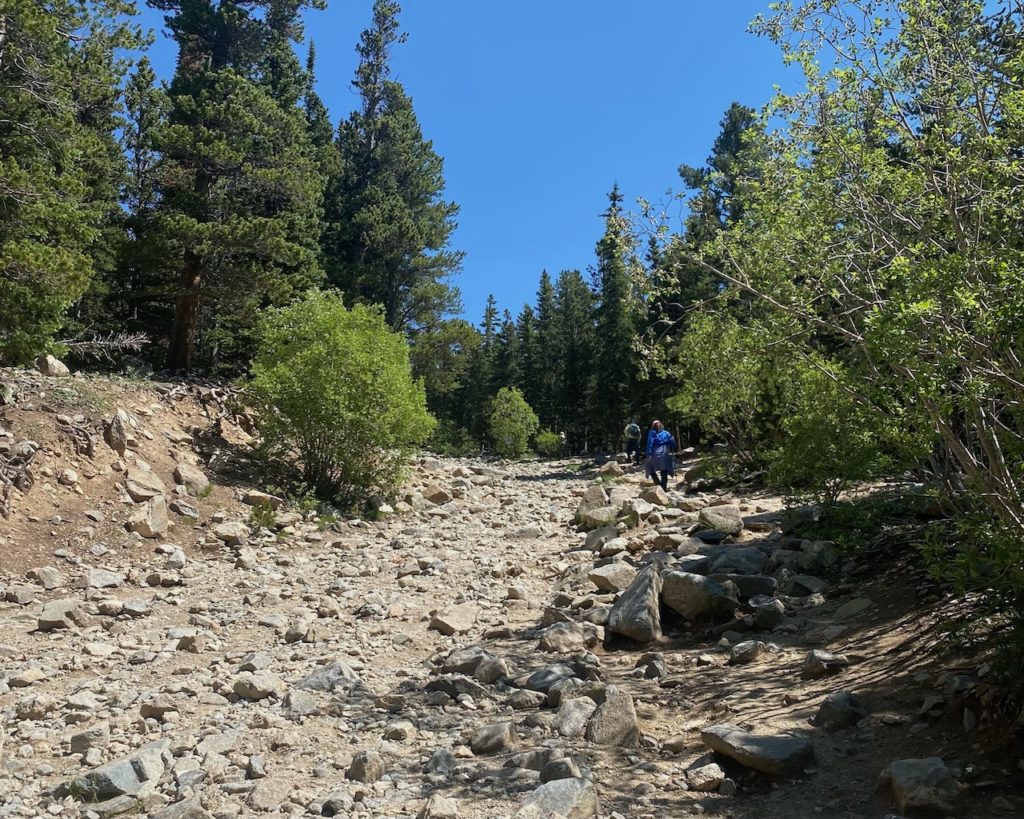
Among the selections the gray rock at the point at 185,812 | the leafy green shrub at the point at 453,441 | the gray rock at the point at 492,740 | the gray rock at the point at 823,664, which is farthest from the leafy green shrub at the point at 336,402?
the leafy green shrub at the point at 453,441

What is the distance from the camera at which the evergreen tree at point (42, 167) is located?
11.5 metres

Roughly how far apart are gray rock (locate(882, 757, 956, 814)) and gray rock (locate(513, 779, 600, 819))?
1.57 meters

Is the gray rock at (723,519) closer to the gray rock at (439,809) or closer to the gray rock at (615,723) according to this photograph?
the gray rock at (615,723)

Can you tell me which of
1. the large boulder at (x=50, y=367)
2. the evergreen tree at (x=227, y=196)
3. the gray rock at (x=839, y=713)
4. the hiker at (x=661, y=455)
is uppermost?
the evergreen tree at (x=227, y=196)

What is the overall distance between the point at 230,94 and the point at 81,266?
1074 centimetres

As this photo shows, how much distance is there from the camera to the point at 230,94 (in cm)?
2072

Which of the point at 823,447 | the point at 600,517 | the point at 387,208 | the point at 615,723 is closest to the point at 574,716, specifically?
the point at 615,723

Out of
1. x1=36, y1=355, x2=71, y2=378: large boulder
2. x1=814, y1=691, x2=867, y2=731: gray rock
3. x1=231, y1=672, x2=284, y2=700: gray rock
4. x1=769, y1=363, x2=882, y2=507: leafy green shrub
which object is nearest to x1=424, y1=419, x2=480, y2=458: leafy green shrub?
x1=36, y1=355, x2=71, y2=378: large boulder

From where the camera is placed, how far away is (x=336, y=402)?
1490 cm

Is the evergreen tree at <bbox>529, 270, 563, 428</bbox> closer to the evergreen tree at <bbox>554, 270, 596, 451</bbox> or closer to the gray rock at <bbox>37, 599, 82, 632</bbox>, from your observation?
the evergreen tree at <bbox>554, 270, 596, 451</bbox>

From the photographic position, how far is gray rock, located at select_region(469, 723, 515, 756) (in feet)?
16.8

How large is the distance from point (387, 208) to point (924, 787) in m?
33.6

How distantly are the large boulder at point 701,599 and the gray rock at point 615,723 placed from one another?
86.6 inches

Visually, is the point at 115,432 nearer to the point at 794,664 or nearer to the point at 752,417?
the point at 794,664
